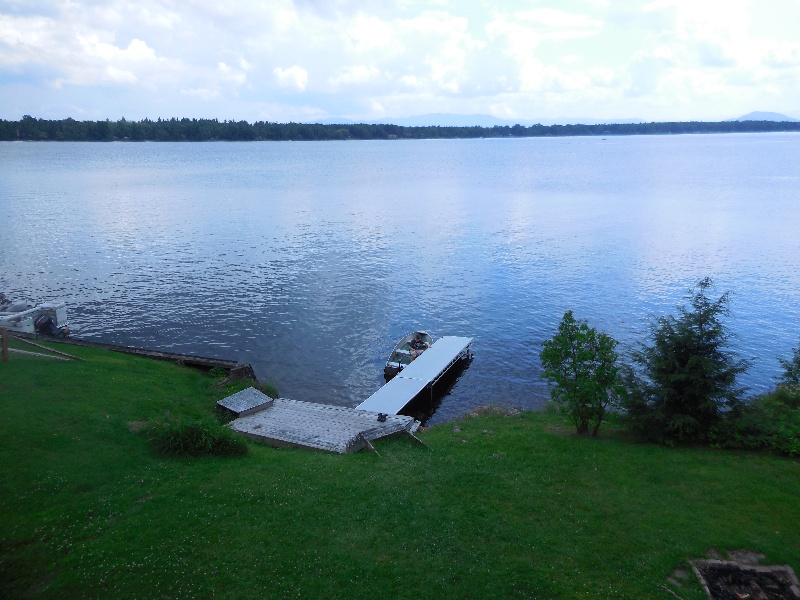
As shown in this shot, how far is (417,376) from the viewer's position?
33.2 meters

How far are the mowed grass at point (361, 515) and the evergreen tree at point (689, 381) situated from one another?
118 centimetres

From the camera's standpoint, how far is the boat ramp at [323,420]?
23203 millimetres

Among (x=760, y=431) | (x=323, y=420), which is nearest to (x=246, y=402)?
(x=323, y=420)

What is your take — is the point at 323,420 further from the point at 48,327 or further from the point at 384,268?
the point at 384,268

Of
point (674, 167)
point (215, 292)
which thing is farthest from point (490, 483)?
point (674, 167)

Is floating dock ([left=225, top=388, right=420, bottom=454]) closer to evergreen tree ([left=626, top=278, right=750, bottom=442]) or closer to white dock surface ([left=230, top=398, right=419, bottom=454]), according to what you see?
white dock surface ([left=230, top=398, right=419, bottom=454])

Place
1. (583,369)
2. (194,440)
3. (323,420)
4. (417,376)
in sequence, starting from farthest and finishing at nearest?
1. (417,376)
2. (323,420)
3. (583,369)
4. (194,440)

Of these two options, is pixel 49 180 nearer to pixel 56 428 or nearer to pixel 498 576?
pixel 56 428

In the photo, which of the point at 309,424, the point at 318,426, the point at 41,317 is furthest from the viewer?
the point at 41,317

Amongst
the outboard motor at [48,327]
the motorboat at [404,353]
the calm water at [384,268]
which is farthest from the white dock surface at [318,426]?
the outboard motor at [48,327]

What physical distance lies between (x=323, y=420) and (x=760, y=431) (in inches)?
662

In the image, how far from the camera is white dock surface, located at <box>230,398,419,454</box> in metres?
23.0

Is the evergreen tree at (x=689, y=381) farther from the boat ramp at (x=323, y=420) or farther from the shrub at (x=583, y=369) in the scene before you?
the boat ramp at (x=323, y=420)

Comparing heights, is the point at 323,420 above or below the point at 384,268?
above
